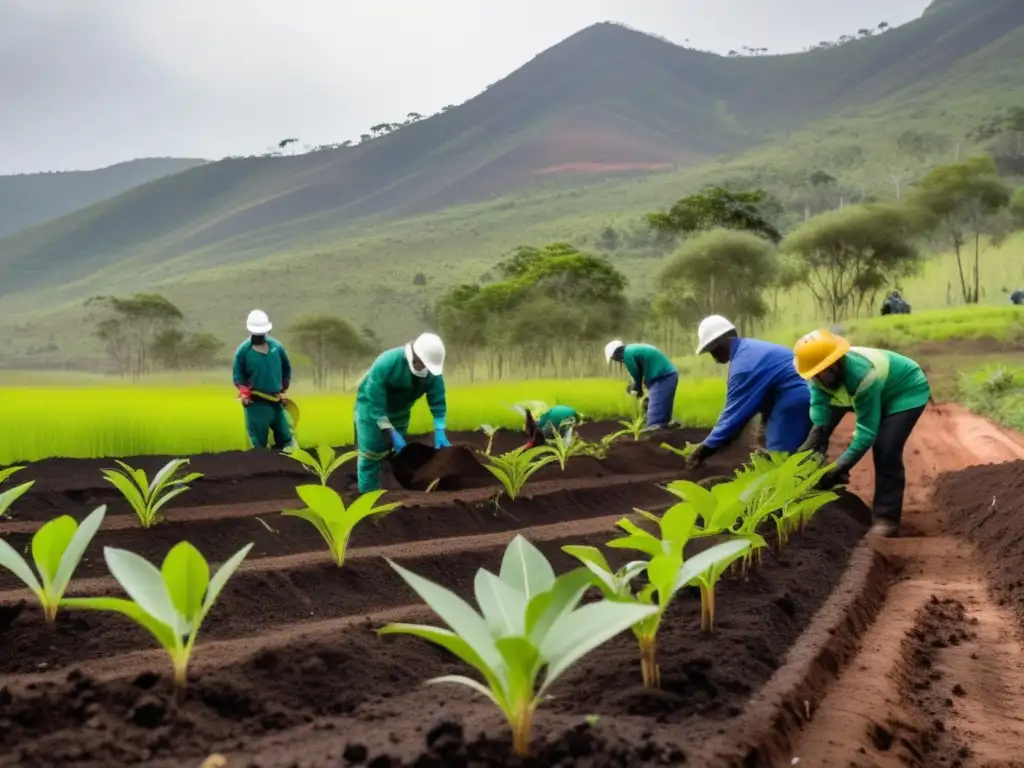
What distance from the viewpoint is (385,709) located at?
6.59ft

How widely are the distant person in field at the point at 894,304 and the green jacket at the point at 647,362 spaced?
32.4 ft

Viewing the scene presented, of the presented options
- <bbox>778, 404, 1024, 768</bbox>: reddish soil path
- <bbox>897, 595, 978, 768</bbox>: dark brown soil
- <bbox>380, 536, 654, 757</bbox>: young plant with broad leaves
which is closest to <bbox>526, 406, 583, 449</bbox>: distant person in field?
<bbox>778, 404, 1024, 768</bbox>: reddish soil path

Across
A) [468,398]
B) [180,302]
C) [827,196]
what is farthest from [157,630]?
[827,196]

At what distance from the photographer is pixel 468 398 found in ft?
37.8

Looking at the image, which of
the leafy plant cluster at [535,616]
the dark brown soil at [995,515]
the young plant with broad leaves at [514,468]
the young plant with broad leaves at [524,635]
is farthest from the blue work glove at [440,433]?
the young plant with broad leaves at [524,635]

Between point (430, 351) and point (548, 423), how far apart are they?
9.25 ft

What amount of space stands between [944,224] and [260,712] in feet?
65.9

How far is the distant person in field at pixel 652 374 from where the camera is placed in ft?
28.5

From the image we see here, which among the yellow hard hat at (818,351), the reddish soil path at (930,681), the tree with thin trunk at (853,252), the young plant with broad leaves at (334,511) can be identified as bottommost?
A: the reddish soil path at (930,681)

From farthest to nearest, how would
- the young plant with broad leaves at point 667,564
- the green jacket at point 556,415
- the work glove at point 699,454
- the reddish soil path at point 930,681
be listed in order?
1. the green jacket at point 556,415
2. the work glove at point 699,454
3. the reddish soil path at point 930,681
4. the young plant with broad leaves at point 667,564

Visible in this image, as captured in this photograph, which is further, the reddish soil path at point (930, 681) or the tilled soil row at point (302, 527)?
the tilled soil row at point (302, 527)

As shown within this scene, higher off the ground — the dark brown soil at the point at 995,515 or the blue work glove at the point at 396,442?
the blue work glove at the point at 396,442

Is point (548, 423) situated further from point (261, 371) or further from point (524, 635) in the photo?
point (524, 635)

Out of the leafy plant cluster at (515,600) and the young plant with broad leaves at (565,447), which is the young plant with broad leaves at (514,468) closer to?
the young plant with broad leaves at (565,447)
